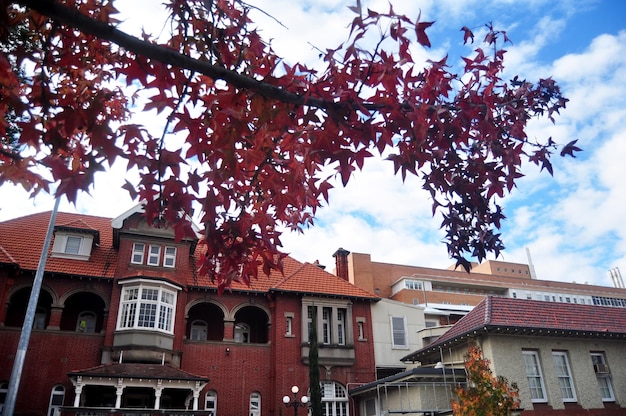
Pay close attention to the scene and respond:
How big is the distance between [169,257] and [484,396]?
55.8 ft

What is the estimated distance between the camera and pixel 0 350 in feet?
70.0

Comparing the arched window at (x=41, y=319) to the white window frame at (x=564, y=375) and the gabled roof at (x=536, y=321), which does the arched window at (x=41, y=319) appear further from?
the white window frame at (x=564, y=375)

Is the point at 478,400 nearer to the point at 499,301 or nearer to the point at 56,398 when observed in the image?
the point at 499,301

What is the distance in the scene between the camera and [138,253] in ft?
82.1

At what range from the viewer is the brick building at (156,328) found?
21.6 metres

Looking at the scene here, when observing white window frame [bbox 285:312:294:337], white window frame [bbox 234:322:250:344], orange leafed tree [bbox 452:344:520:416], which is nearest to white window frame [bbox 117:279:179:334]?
white window frame [bbox 234:322:250:344]

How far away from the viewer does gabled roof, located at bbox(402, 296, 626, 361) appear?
59.8 ft

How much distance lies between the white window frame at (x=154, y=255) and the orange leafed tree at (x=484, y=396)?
1625cm

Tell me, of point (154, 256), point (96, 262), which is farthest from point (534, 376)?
point (96, 262)

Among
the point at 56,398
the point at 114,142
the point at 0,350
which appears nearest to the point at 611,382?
the point at 114,142

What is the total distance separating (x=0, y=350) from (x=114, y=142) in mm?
23020

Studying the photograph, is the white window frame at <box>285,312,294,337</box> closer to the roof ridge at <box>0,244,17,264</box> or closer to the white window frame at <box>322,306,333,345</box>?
the white window frame at <box>322,306,333,345</box>

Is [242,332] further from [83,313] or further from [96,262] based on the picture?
[96,262]

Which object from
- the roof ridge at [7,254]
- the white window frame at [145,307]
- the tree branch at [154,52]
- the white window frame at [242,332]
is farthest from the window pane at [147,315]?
the tree branch at [154,52]
